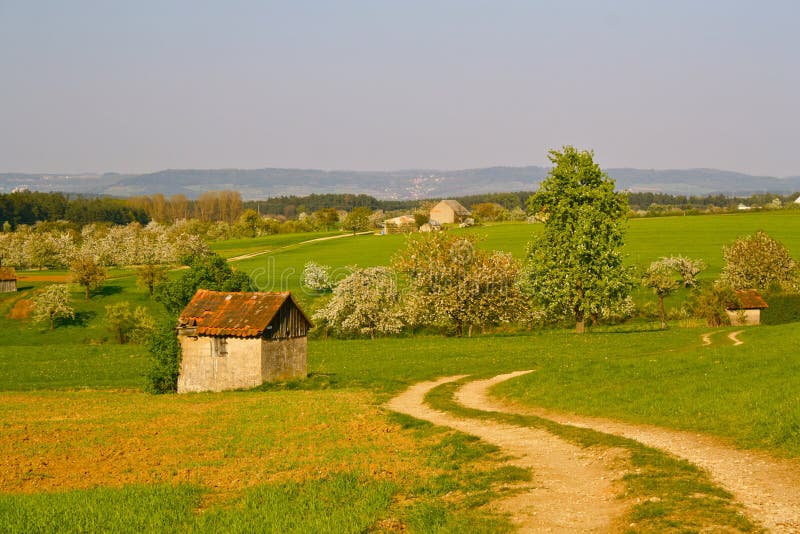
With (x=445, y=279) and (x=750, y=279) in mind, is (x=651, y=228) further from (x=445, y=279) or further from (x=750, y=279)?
(x=445, y=279)

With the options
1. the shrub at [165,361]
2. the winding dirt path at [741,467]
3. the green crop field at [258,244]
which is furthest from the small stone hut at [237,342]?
the green crop field at [258,244]

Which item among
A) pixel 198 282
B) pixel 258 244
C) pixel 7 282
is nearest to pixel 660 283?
pixel 198 282

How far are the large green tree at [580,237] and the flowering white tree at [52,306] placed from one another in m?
57.8

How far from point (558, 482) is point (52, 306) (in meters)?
83.6

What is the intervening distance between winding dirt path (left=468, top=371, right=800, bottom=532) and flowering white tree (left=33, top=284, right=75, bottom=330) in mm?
76797

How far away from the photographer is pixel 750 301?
71.6 meters

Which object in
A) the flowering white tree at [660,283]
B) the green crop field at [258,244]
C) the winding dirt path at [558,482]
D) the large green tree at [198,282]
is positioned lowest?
the green crop field at [258,244]

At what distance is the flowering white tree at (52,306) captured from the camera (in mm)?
89375

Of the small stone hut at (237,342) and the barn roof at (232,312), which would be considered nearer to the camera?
the barn roof at (232,312)

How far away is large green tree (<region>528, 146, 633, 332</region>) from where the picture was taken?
57938mm

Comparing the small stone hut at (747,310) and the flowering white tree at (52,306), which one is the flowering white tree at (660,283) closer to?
the small stone hut at (747,310)

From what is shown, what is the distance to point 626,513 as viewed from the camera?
1529 cm

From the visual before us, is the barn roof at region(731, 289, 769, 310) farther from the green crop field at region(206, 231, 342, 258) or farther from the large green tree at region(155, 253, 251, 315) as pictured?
the green crop field at region(206, 231, 342, 258)

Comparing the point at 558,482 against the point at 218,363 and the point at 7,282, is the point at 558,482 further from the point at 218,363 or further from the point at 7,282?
the point at 7,282
